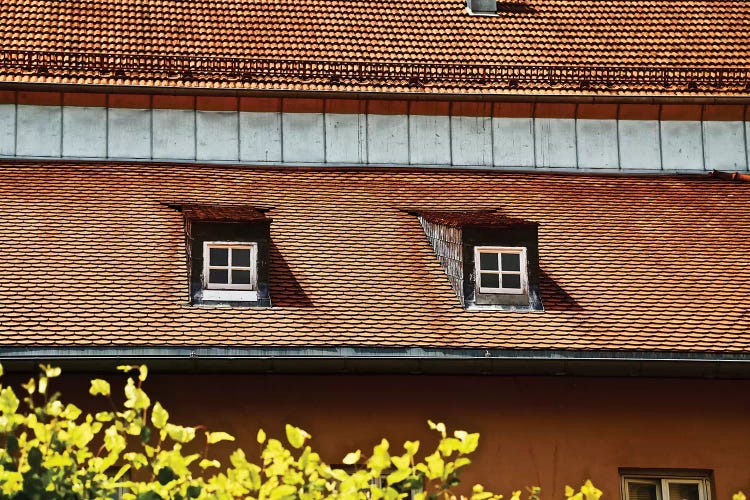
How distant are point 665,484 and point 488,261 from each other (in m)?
2.71

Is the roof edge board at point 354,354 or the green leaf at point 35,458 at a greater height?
the roof edge board at point 354,354

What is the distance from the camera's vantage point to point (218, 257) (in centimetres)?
1541

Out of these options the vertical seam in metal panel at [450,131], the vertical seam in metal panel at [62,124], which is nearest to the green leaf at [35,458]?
the vertical seam in metal panel at [62,124]

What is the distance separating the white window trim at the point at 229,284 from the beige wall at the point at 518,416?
87 cm

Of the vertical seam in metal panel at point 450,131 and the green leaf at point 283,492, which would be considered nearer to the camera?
the green leaf at point 283,492

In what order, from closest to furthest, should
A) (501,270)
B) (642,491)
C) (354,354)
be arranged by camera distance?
(354,354), (642,491), (501,270)

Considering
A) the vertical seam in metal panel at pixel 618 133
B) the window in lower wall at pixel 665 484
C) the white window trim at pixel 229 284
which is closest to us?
the window in lower wall at pixel 665 484

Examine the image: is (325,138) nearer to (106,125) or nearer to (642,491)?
(106,125)

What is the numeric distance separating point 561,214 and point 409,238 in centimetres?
195

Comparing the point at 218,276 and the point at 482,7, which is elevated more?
the point at 482,7

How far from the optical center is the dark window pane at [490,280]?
15.4 meters

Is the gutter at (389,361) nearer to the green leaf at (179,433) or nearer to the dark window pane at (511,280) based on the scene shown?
the dark window pane at (511,280)

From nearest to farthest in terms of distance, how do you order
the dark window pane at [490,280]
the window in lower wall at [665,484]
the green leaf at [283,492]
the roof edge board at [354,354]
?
the green leaf at [283,492], the roof edge board at [354,354], the window in lower wall at [665,484], the dark window pane at [490,280]

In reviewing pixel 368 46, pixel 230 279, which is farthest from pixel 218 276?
pixel 368 46
